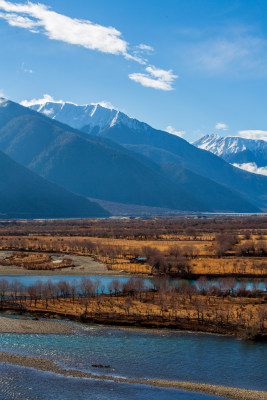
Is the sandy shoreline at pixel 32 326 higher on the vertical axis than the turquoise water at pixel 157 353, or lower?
higher

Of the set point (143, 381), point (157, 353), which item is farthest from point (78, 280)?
point (143, 381)

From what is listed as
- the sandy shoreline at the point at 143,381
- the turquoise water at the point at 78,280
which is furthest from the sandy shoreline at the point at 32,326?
the turquoise water at the point at 78,280

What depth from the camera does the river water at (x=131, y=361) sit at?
3481 centimetres

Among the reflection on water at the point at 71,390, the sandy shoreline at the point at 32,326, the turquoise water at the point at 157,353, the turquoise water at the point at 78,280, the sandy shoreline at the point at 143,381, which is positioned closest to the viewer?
the reflection on water at the point at 71,390

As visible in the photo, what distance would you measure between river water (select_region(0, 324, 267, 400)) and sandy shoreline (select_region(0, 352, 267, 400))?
664 mm

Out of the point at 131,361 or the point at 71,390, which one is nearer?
the point at 71,390

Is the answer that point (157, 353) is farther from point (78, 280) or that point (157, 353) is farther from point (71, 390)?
point (78, 280)

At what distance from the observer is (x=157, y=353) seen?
42.2 metres

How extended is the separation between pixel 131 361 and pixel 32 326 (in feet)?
43.6

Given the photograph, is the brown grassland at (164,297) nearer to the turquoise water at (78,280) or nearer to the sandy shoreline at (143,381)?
the turquoise water at (78,280)

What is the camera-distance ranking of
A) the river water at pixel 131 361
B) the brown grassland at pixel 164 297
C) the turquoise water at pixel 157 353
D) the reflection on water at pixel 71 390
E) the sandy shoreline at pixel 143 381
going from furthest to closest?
the brown grassland at pixel 164 297, the turquoise water at pixel 157 353, the river water at pixel 131 361, the sandy shoreline at pixel 143 381, the reflection on water at pixel 71 390

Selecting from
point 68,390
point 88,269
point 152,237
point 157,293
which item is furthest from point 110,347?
point 152,237

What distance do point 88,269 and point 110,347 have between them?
141 feet

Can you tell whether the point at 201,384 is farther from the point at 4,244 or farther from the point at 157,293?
the point at 4,244
